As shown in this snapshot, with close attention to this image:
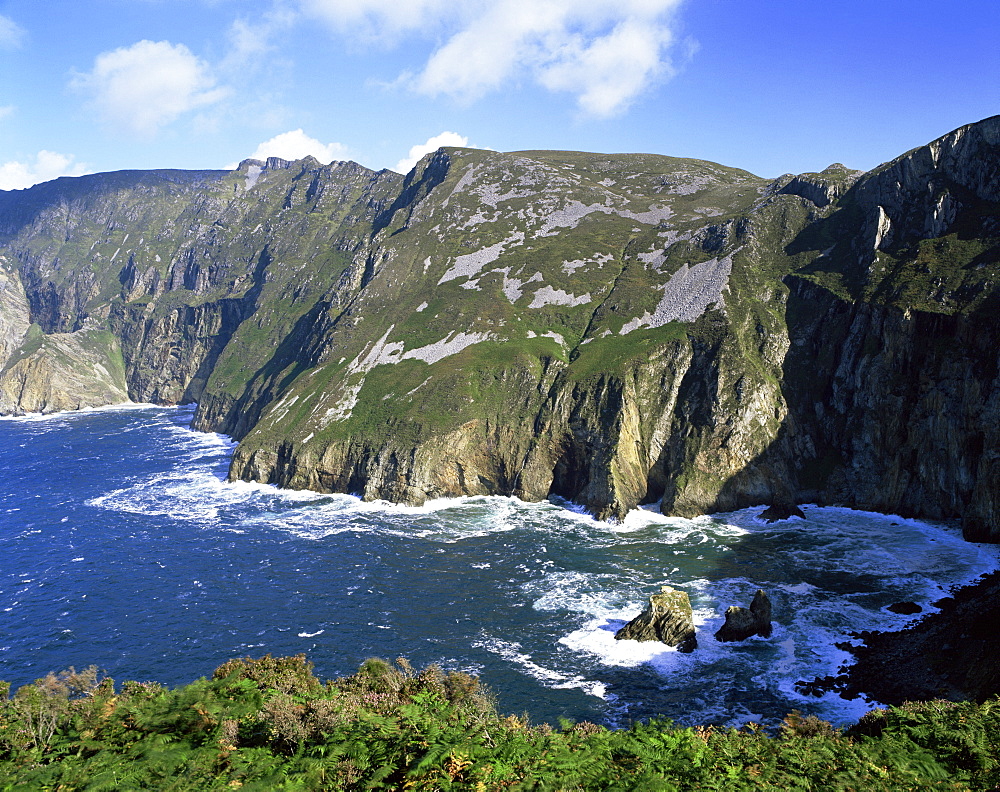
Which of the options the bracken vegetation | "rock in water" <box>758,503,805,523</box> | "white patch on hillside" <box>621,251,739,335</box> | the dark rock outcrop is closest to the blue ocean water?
"rock in water" <box>758,503,805,523</box>

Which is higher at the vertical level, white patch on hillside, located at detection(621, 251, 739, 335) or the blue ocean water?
white patch on hillside, located at detection(621, 251, 739, 335)

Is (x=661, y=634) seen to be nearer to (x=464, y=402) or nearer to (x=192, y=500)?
(x=464, y=402)

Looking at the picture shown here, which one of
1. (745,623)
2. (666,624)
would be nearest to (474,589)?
(666,624)

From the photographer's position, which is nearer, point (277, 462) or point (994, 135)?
point (994, 135)

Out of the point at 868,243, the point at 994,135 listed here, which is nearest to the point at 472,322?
the point at 868,243

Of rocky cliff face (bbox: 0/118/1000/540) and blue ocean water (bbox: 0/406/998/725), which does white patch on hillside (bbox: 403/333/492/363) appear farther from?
blue ocean water (bbox: 0/406/998/725)

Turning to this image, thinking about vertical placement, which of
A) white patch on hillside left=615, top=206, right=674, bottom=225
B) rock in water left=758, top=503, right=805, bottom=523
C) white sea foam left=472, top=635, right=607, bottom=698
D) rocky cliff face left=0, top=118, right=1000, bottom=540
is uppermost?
white patch on hillside left=615, top=206, right=674, bottom=225

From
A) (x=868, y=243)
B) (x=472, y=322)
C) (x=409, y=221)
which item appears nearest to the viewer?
(x=868, y=243)

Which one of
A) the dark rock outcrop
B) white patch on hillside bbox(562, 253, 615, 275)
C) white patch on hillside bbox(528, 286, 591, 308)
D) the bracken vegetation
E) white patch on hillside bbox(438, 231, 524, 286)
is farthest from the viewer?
white patch on hillside bbox(438, 231, 524, 286)
